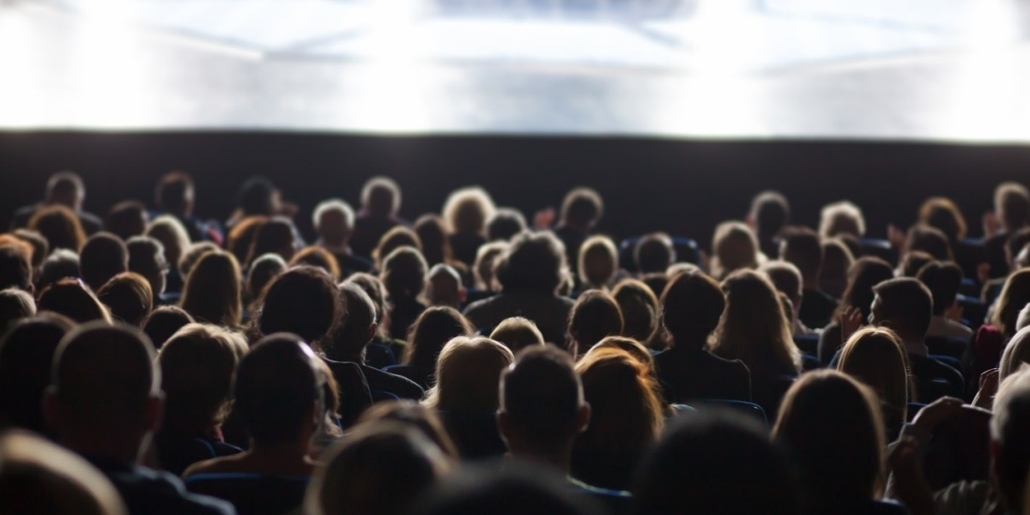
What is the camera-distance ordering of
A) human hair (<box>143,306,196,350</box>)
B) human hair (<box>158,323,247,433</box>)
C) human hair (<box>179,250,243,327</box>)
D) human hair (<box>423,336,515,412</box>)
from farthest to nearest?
1. human hair (<box>179,250,243,327</box>)
2. human hair (<box>143,306,196,350</box>)
3. human hair (<box>423,336,515,412</box>)
4. human hair (<box>158,323,247,433</box>)

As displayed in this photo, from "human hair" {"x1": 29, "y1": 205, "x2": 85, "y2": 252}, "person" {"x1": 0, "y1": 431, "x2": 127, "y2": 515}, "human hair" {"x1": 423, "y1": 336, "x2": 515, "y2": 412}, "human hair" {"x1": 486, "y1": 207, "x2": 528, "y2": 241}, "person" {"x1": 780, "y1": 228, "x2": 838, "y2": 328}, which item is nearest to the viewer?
"person" {"x1": 0, "y1": 431, "x2": 127, "y2": 515}

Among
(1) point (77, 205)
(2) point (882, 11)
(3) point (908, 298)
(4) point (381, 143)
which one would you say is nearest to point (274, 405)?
(3) point (908, 298)

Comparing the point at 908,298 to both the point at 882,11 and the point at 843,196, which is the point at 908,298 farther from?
the point at 882,11

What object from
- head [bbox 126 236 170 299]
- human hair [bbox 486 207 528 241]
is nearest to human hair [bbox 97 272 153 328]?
head [bbox 126 236 170 299]

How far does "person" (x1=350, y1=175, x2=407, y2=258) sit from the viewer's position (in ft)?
23.2

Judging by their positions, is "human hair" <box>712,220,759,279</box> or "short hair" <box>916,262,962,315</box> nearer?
"short hair" <box>916,262,962,315</box>

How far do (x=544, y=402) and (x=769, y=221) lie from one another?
16.6 feet

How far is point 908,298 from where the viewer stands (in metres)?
3.81

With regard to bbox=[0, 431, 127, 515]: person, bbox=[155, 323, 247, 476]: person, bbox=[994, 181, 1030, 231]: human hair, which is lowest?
bbox=[155, 323, 247, 476]: person

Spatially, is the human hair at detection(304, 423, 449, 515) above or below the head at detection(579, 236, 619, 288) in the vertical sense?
above

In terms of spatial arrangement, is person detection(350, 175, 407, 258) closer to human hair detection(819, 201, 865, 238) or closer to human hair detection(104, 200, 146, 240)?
human hair detection(104, 200, 146, 240)

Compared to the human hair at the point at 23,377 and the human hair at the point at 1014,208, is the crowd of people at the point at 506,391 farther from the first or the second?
the human hair at the point at 1014,208

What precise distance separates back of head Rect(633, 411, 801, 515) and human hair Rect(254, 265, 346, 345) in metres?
1.97

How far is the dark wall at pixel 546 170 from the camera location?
9328 millimetres
